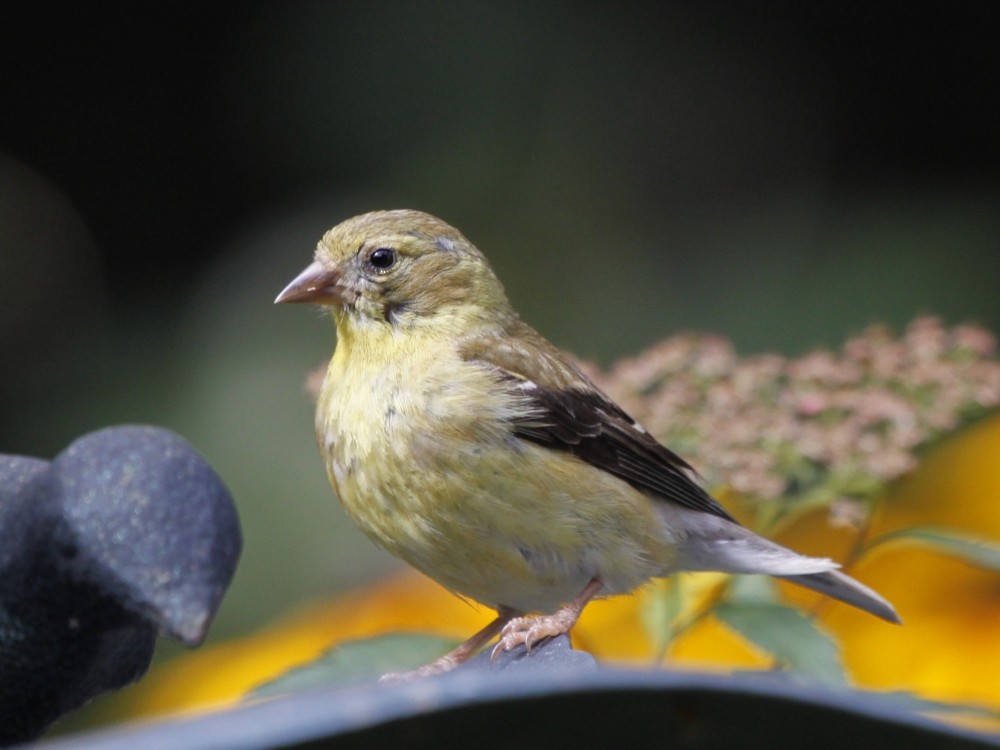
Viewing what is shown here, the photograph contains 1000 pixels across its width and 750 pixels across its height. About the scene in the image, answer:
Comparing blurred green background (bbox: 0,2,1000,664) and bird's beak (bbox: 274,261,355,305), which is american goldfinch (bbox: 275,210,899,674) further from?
blurred green background (bbox: 0,2,1000,664)

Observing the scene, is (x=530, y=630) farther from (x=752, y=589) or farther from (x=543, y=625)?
(x=752, y=589)

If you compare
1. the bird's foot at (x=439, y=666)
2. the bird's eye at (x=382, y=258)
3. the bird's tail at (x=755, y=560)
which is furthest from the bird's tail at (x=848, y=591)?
the bird's eye at (x=382, y=258)

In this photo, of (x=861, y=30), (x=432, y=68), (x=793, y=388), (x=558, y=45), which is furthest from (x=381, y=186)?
(x=793, y=388)

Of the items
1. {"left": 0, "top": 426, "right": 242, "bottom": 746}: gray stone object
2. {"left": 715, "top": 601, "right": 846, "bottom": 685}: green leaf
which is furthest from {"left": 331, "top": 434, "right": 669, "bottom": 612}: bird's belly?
{"left": 0, "top": 426, "right": 242, "bottom": 746}: gray stone object

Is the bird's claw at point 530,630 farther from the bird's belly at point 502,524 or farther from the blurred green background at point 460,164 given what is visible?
the blurred green background at point 460,164

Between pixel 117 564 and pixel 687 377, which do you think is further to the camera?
pixel 687 377

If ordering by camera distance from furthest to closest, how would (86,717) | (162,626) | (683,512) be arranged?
(86,717), (683,512), (162,626)

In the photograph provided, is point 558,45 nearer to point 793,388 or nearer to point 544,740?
point 793,388

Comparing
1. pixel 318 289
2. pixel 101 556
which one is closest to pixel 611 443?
pixel 318 289
